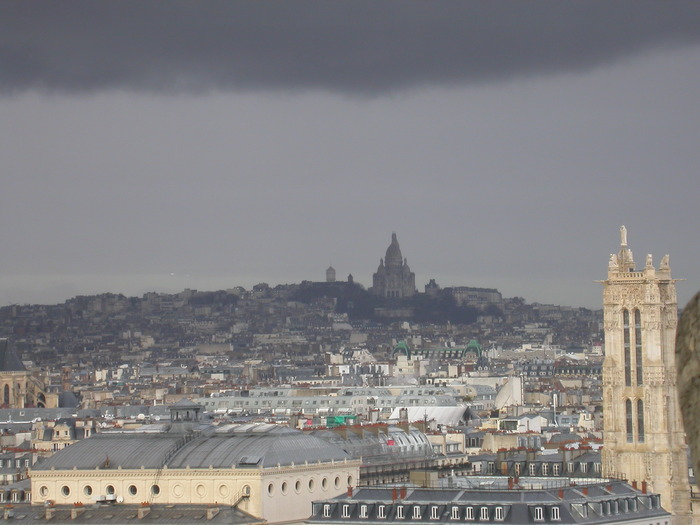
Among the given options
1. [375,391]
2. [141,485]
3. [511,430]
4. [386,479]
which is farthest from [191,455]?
[375,391]

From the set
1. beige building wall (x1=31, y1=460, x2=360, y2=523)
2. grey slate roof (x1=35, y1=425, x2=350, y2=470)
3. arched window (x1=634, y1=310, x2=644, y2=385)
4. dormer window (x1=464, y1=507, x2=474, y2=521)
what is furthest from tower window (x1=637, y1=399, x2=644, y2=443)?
dormer window (x1=464, y1=507, x2=474, y2=521)

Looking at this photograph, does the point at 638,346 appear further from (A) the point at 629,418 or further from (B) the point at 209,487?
(B) the point at 209,487

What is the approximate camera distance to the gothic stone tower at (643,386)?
46.4 metres

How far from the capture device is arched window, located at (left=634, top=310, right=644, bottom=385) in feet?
156

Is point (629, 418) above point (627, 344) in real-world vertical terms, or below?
below

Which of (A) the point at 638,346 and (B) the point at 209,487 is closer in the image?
(B) the point at 209,487

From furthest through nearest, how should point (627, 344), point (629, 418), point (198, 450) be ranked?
point (627, 344) < point (629, 418) < point (198, 450)

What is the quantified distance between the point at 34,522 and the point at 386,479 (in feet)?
41.7

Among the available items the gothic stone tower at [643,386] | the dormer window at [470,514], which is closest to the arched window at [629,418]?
the gothic stone tower at [643,386]

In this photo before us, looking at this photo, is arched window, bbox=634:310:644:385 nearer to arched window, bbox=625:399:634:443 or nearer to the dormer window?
arched window, bbox=625:399:634:443

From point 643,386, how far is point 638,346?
1052 millimetres

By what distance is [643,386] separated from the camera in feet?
155

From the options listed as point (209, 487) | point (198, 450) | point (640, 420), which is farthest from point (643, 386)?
point (209, 487)

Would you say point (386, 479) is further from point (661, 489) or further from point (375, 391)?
point (375, 391)
